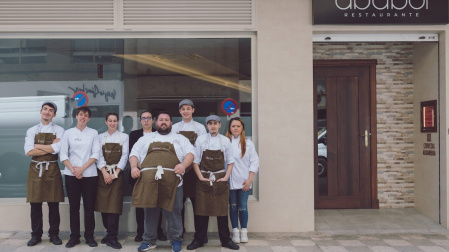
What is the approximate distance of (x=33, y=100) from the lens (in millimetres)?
6941

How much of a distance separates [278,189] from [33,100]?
13.0 ft

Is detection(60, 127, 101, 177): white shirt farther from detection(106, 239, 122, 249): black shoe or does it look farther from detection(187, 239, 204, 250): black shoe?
detection(187, 239, 204, 250): black shoe

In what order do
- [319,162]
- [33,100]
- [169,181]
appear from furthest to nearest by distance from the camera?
[319,162] < [33,100] < [169,181]

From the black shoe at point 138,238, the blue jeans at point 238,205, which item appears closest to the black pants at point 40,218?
the black shoe at point 138,238

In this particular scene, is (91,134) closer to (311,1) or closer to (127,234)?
(127,234)

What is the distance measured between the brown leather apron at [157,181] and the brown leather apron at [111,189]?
0.49m

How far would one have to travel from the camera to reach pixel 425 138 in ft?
24.1

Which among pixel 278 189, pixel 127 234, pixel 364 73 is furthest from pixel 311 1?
pixel 127 234

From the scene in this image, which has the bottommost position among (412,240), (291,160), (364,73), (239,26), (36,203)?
(412,240)

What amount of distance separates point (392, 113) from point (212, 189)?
13.1 ft

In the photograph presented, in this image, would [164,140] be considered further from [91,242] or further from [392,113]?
[392,113]

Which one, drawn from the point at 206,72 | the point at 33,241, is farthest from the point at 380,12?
the point at 33,241

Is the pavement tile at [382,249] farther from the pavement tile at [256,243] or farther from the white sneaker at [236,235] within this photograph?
the white sneaker at [236,235]

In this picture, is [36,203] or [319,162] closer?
[36,203]
